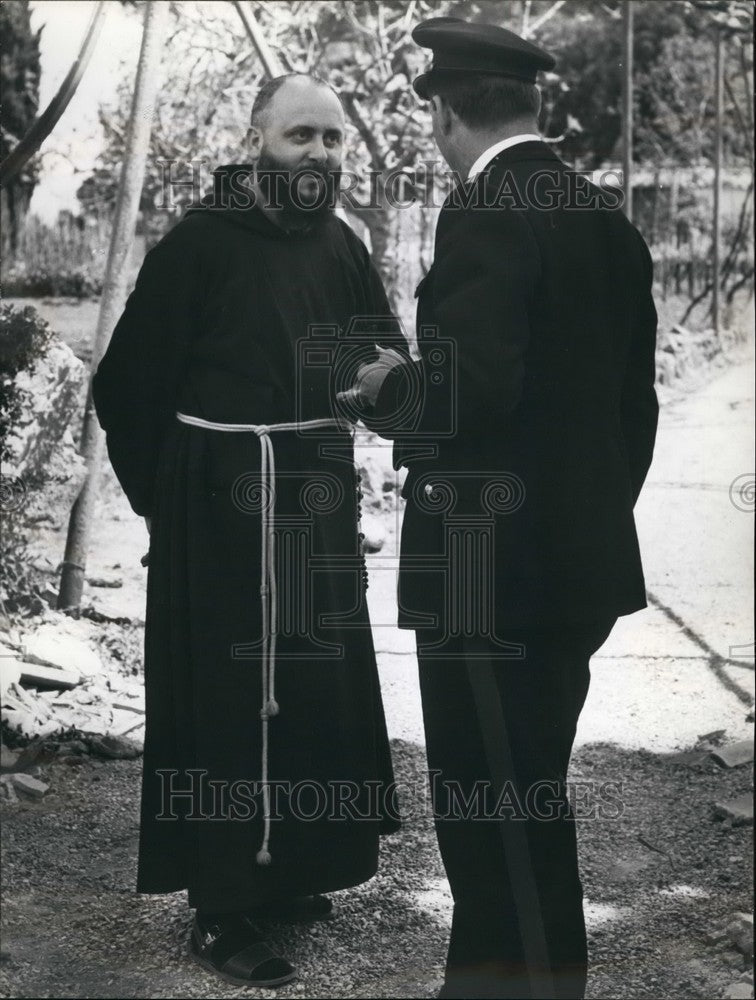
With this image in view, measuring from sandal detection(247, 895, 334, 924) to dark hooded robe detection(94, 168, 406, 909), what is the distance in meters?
0.13

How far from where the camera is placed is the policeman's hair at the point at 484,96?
8.40ft

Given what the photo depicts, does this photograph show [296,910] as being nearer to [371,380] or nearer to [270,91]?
[371,380]

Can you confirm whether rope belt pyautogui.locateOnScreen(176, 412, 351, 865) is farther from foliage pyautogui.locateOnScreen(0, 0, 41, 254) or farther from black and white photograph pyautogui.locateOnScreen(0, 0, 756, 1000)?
foliage pyautogui.locateOnScreen(0, 0, 41, 254)

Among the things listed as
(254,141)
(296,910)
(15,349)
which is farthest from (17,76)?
(296,910)

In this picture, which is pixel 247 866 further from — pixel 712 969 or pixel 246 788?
pixel 712 969

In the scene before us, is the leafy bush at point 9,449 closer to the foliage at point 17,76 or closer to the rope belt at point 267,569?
the foliage at point 17,76

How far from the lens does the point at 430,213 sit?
15.1 feet

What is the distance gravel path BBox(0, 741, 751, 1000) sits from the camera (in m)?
3.10

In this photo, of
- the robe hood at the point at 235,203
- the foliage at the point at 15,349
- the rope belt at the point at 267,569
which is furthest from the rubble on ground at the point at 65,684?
the robe hood at the point at 235,203

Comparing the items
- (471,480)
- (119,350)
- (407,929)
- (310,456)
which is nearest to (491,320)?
(471,480)

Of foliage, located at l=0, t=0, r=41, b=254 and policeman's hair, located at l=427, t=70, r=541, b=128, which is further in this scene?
foliage, located at l=0, t=0, r=41, b=254

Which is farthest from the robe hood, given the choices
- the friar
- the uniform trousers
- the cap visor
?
the uniform trousers

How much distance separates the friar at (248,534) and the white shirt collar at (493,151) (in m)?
0.63

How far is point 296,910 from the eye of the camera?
3322 millimetres
